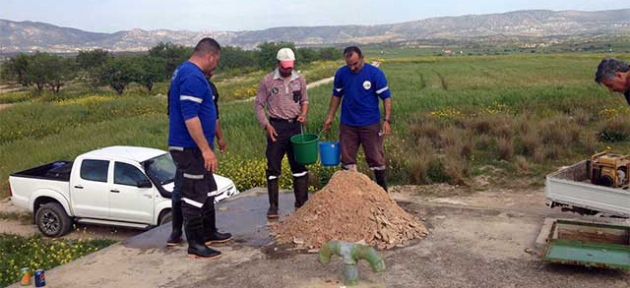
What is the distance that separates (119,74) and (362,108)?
5554 cm

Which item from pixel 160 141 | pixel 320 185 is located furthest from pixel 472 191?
pixel 160 141

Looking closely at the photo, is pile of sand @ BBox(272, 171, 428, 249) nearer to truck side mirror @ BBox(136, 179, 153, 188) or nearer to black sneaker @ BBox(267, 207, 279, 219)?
black sneaker @ BBox(267, 207, 279, 219)

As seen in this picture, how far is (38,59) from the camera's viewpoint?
6431cm

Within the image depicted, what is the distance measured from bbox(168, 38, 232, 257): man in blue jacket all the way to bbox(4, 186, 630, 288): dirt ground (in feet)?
1.25

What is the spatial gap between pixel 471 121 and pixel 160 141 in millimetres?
8037

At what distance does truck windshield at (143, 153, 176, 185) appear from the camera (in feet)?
30.6

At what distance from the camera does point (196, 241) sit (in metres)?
5.61

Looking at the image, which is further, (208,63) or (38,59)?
(38,59)

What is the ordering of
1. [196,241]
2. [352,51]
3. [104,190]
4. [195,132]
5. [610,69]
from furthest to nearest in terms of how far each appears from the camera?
[104,190], [352,51], [196,241], [195,132], [610,69]

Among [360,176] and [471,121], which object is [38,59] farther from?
[360,176]

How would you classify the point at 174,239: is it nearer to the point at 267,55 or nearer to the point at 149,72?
the point at 149,72

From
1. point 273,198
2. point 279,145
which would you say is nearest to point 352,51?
point 279,145

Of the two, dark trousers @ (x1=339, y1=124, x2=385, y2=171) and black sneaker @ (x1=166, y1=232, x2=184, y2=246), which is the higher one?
dark trousers @ (x1=339, y1=124, x2=385, y2=171)

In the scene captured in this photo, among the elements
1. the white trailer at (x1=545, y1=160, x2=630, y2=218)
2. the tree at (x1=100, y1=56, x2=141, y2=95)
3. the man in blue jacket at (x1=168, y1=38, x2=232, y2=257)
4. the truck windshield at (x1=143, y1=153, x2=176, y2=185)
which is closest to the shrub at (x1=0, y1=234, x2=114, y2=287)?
the truck windshield at (x1=143, y1=153, x2=176, y2=185)
